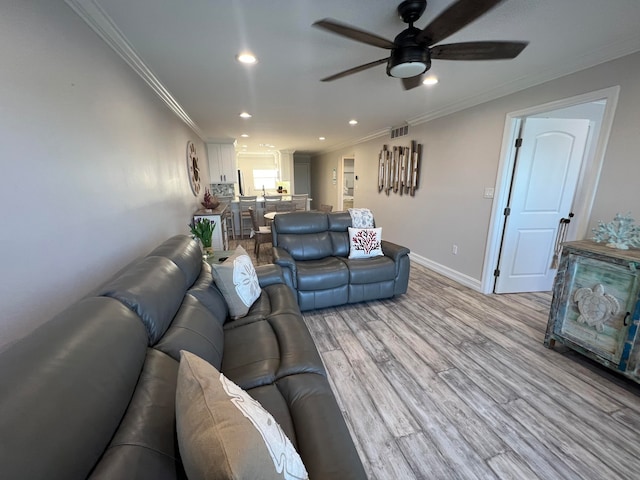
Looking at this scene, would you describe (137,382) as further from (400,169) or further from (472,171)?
(400,169)

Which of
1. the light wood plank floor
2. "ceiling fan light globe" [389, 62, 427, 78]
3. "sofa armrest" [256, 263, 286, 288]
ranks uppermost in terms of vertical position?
"ceiling fan light globe" [389, 62, 427, 78]

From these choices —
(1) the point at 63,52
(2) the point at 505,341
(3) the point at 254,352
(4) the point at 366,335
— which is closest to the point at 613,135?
(2) the point at 505,341

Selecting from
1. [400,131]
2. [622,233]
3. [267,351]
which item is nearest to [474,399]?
[267,351]

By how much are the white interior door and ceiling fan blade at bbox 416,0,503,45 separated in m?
2.01

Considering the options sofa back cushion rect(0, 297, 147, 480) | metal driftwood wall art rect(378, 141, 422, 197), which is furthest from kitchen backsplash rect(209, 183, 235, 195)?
sofa back cushion rect(0, 297, 147, 480)

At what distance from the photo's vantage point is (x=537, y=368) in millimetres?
1944

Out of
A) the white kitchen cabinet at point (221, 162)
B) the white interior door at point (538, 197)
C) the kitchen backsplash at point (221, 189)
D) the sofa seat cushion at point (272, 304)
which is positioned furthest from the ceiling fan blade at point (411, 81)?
the kitchen backsplash at point (221, 189)

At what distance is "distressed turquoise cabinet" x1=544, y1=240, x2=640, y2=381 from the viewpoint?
5.49 feet

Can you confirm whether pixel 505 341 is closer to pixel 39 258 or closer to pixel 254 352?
pixel 254 352

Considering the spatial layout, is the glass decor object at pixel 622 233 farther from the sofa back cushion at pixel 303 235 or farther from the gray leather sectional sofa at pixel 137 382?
the sofa back cushion at pixel 303 235

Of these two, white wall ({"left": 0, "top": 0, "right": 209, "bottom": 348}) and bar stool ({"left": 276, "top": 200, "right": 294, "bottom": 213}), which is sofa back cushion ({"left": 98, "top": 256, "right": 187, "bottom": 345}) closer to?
white wall ({"left": 0, "top": 0, "right": 209, "bottom": 348})

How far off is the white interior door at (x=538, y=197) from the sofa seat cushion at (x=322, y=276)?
1.97m

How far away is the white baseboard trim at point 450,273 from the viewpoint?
10.8 ft

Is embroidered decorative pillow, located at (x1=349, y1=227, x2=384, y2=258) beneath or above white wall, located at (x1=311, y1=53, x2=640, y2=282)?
beneath
